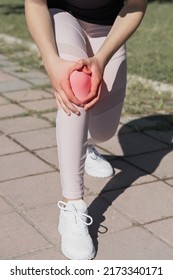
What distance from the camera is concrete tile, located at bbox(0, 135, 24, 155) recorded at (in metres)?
3.90

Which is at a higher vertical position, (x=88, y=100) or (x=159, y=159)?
(x=88, y=100)

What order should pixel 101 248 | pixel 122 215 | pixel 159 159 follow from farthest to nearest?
pixel 159 159, pixel 122 215, pixel 101 248

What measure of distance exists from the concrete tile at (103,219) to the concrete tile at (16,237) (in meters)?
0.28

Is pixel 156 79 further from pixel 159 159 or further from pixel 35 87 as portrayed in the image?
pixel 159 159

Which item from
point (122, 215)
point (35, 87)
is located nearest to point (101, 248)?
point (122, 215)

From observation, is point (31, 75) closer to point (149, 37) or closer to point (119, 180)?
point (149, 37)

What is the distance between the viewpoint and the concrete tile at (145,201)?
3017 millimetres

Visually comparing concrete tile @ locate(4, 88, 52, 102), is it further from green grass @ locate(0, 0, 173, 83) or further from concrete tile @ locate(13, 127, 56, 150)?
green grass @ locate(0, 0, 173, 83)

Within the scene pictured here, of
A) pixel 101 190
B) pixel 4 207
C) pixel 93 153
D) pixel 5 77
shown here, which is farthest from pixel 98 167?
pixel 5 77

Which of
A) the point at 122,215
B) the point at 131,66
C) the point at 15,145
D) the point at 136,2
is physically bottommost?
the point at 131,66

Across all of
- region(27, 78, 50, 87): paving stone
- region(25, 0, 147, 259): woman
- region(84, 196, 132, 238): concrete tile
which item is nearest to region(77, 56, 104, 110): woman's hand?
region(25, 0, 147, 259): woman

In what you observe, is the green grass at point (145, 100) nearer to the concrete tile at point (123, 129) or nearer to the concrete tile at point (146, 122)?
the concrete tile at point (146, 122)

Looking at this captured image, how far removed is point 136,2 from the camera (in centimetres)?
282
